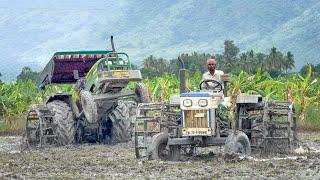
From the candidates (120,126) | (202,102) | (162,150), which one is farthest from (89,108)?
(202,102)

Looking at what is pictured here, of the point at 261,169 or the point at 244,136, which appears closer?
the point at 261,169

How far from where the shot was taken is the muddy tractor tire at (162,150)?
19.3 metres

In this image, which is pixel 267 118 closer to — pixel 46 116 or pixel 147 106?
pixel 147 106

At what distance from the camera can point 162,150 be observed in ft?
64.4

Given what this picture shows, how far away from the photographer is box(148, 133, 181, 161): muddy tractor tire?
63.3ft

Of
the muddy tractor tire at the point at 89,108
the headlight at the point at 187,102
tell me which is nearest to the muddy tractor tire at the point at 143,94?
the muddy tractor tire at the point at 89,108

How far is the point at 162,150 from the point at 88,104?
5.65 m

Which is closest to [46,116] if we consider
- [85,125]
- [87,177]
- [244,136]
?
[85,125]

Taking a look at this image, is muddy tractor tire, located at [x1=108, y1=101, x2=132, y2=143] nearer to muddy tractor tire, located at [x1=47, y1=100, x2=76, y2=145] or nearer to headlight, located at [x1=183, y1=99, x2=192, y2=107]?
muddy tractor tire, located at [x1=47, y1=100, x2=76, y2=145]

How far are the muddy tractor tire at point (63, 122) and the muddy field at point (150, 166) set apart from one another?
245 cm

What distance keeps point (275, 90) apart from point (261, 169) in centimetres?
1878

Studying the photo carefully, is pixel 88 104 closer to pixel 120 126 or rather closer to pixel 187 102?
pixel 120 126

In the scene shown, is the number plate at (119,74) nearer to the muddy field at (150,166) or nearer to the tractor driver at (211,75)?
the muddy field at (150,166)

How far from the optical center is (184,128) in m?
19.3
